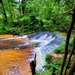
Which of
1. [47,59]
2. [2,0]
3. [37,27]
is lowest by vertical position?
[37,27]

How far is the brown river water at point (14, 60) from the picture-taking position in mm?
7906

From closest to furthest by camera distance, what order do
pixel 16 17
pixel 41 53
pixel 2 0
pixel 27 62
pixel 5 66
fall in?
pixel 5 66 → pixel 27 62 → pixel 41 53 → pixel 2 0 → pixel 16 17

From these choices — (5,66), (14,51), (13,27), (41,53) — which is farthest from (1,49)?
(13,27)

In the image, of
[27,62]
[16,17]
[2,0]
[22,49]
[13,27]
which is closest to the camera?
[27,62]

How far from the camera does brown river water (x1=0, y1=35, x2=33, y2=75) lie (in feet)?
25.9

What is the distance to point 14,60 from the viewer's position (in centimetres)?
946

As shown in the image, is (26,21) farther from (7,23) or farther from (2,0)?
(2,0)

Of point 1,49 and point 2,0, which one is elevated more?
point 2,0

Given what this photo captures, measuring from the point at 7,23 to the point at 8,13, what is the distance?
2155 millimetres

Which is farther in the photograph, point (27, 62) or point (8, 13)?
point (8, 13)

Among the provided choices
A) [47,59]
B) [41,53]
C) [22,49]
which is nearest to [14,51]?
[22,49]

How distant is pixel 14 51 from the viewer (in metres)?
11.5

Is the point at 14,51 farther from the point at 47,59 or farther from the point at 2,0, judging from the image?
the point at 2,0

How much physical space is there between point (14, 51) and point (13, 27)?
28.6ft
